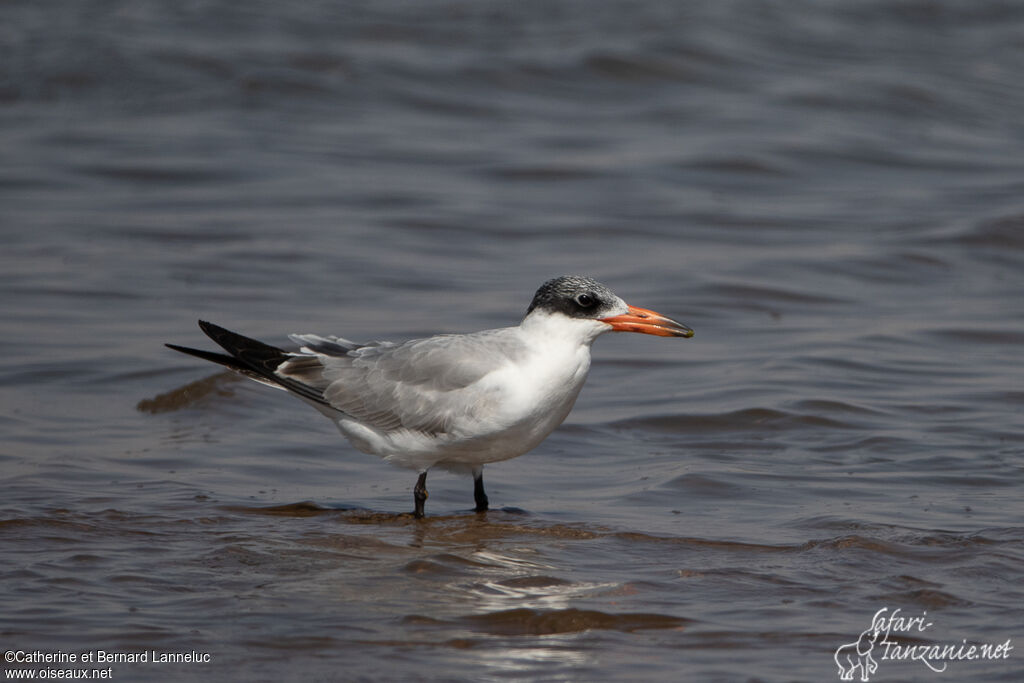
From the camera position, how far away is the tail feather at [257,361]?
646cm

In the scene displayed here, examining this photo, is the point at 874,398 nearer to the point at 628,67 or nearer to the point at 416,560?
the point at 416,560

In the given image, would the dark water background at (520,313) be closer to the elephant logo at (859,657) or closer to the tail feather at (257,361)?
the elephant logo at (859,657)

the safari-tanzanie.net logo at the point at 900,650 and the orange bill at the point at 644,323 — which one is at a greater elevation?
the orange bill at the point at 644,323

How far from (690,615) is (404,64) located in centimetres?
1332

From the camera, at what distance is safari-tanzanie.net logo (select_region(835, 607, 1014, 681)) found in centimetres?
440

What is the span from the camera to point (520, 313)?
930 centimetres

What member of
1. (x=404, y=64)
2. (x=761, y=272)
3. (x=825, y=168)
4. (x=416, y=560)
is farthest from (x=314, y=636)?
(x=404, y=64)

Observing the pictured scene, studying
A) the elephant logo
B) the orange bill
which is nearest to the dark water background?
the elephant logo

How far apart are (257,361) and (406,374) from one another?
0.79 m

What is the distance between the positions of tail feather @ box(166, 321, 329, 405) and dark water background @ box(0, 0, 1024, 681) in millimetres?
510

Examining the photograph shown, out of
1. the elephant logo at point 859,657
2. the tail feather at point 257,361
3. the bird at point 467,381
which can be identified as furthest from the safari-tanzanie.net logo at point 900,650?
the tail feather at point 257,361

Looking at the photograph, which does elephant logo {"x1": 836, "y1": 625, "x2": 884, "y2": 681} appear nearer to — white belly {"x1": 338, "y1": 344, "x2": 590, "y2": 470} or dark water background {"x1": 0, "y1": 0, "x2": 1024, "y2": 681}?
dark water background {"x1": 0, "y1": 0, "x2": 1024, "y2": 681}

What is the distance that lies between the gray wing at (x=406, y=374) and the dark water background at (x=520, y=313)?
0.49 m

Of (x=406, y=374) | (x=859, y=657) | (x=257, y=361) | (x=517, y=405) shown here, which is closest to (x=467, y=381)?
(x=517, y=405)
